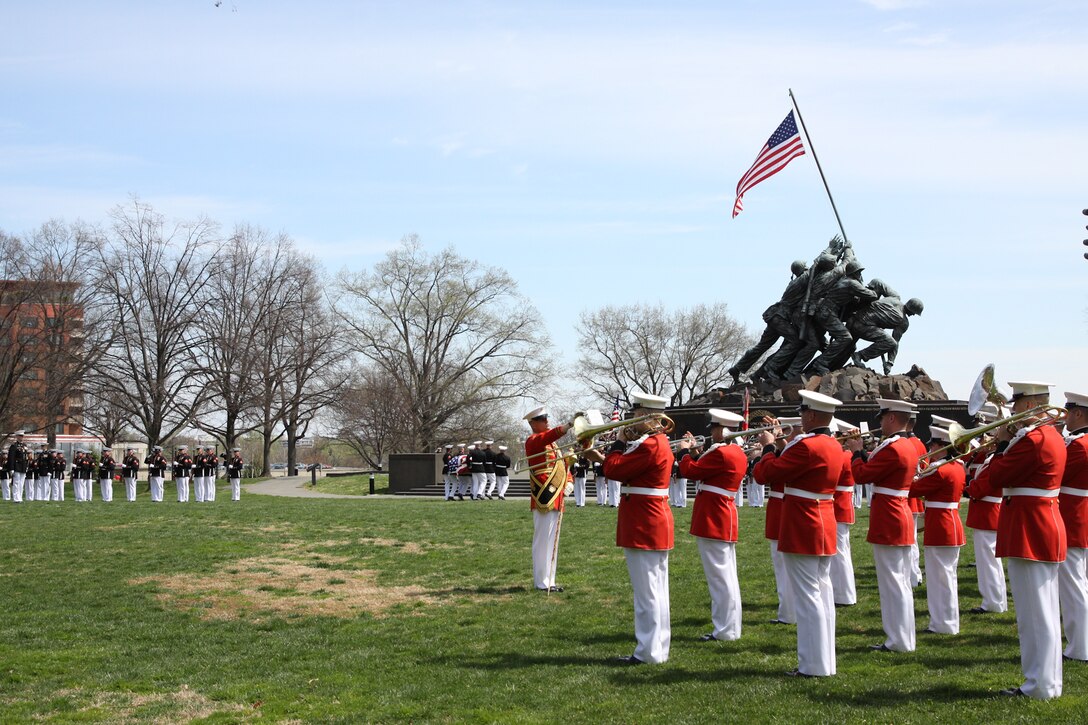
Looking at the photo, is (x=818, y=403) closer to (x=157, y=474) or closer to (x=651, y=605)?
(x=651, y=605)

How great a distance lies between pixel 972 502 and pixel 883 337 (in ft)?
85.1

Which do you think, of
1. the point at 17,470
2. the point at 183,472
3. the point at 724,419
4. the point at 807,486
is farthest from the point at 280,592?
the point at 17,470

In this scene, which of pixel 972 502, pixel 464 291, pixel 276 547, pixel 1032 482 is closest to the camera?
pixel 1032 482

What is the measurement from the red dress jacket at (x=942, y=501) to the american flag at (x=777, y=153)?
2309 cm

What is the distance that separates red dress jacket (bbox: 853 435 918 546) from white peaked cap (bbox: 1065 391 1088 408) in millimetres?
1421

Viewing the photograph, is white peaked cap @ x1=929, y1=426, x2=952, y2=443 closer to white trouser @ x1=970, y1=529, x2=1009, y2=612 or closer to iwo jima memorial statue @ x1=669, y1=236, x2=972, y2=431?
white trouser @ x1=970, y1=529, x2=1009, y2=612

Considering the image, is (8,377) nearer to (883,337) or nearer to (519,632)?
(883,337)

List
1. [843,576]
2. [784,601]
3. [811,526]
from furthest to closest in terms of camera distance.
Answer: [843,576]
[784,601]
[811,526]

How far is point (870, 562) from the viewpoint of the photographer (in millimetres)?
14930

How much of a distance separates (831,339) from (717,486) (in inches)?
1117

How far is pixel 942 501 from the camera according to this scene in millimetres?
10102

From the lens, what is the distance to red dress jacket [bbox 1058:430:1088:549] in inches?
327

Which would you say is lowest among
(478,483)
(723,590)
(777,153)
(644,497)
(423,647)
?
(423,647)

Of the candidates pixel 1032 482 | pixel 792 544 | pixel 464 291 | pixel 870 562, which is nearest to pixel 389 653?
pixel 792 544
